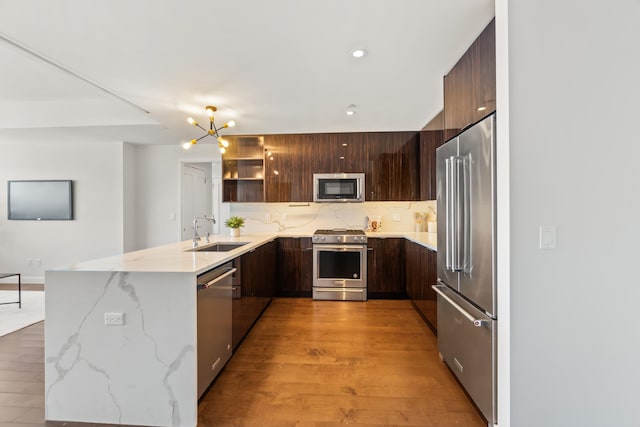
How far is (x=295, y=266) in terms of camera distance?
4332 millimetres

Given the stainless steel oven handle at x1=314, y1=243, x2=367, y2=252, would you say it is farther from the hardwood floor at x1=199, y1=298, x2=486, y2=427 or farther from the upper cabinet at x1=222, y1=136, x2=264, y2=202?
the upper cabinet at x1=222, y1=136, x2=264, y2=202

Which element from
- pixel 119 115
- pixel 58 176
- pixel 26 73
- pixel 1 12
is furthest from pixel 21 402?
pixel 58 176

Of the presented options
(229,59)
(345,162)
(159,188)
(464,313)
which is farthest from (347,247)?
(159,188)

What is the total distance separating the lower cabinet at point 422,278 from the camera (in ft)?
9.58

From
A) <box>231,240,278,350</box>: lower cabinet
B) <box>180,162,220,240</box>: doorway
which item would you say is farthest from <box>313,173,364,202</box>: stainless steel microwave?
<box>180,162,220,240</box>: doorway

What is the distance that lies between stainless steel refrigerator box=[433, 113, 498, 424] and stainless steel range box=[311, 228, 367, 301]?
1839 mm

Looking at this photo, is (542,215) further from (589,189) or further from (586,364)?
(586,364)

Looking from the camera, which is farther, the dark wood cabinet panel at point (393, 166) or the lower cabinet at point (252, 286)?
the dark wood cabinet panel at point (393, 166)

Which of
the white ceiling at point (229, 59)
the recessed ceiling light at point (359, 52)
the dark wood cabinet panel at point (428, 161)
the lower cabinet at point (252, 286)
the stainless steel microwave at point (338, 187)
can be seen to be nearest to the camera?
the white ceiling at point (229, 59)

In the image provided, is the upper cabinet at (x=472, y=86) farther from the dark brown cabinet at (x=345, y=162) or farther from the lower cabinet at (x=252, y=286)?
the lower cabinet at (x=252, y=286)

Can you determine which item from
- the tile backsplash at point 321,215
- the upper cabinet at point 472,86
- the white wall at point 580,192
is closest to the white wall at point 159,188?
the tile backsplash at point 321,215

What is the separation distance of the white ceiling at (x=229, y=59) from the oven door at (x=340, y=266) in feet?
5.76

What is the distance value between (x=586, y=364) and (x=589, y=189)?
0.89 meters

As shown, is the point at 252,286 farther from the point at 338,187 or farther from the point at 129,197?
the point at 129,197
